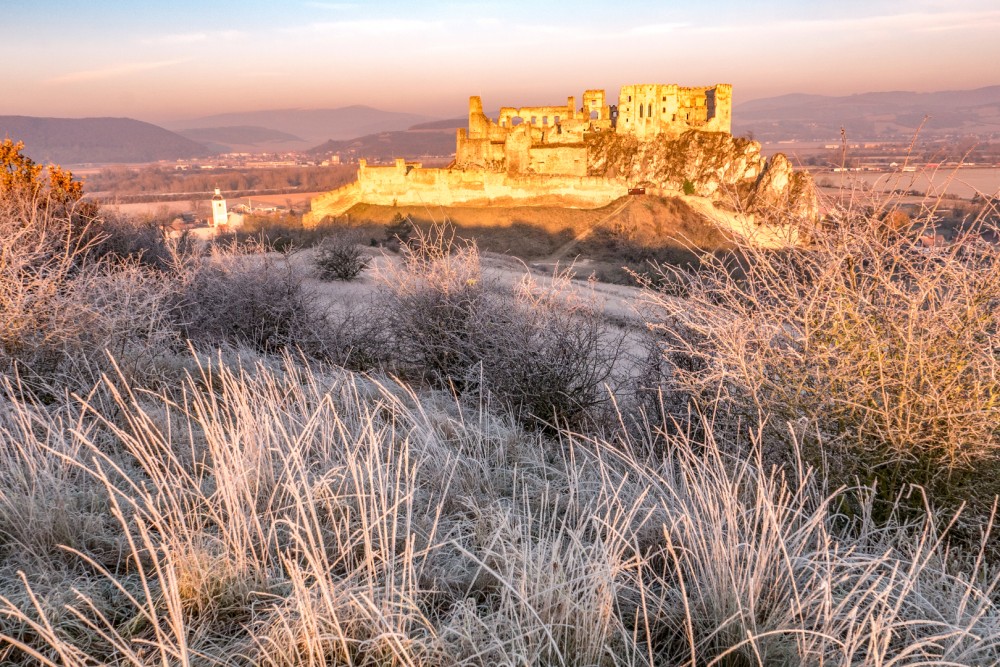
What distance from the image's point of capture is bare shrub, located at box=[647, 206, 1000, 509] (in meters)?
2.76

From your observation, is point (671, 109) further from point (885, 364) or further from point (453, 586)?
point (453, 586)

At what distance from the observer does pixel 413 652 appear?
1.71m

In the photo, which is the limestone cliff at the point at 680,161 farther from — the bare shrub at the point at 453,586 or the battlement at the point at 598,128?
the bare shrub at the point at 453,586

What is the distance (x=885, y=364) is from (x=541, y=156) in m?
41.5

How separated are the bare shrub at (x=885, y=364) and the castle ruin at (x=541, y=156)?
124 feet

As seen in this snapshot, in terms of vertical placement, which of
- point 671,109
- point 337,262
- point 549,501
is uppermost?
point 671,109

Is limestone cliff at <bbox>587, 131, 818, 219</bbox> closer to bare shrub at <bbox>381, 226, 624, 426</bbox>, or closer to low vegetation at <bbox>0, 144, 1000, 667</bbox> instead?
bare shrub at <bbox>381, 226, 624, 426</bbox>

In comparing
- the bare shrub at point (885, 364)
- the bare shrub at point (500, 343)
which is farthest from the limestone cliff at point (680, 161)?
the bare shrub at point (885, 364)

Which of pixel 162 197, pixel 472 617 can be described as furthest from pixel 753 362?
pixel 162 197

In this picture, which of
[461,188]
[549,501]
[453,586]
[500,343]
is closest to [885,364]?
[549,501]

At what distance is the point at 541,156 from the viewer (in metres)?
42.9

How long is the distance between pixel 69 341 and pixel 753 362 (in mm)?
4381

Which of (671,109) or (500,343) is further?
(671,109)

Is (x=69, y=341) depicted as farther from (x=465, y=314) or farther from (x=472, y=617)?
(x=472, y=617)
